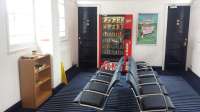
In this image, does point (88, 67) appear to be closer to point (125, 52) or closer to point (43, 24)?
point (125, 52)

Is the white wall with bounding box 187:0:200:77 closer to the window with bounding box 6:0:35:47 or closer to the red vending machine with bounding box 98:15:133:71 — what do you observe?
the red vending machine with bounding box 98:15:133:71

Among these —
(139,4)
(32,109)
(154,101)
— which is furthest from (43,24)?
(139,4)

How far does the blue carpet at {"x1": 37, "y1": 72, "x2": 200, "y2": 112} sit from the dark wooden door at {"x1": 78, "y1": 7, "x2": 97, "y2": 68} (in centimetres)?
142

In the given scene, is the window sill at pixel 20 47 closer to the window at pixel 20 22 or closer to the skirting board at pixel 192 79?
the window at pixel 20 22

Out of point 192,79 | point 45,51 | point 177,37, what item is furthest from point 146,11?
point 45,51

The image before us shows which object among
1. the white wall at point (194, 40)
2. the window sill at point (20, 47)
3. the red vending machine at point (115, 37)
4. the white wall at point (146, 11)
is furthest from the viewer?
the white wall at point (146, 11)

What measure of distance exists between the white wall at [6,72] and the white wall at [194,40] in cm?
430

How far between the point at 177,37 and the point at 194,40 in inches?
20.7

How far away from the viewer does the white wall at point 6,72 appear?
2.95 metres

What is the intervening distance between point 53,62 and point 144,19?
312 cm

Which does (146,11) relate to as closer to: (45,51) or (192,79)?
(192,79)

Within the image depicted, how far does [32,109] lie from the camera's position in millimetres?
3400

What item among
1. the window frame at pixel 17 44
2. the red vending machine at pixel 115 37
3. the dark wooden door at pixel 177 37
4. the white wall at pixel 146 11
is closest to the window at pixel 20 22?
the window frame at pixel 17 44

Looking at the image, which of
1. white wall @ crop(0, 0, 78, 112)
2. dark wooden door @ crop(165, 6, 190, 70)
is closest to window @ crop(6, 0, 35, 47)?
white wall @ crop(0, 0, 78, 112)
